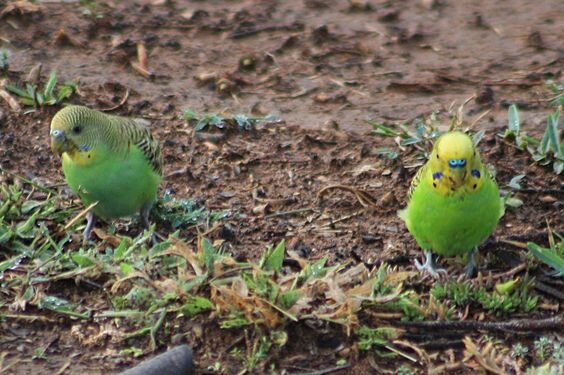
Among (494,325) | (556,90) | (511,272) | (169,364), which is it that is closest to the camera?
(169,364)

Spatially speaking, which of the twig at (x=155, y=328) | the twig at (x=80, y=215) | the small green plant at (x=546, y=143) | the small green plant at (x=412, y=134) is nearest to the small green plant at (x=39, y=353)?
the twig at (x=155, y=328)

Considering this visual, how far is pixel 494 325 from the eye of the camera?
5.31 metres

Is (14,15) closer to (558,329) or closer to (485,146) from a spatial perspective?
(485,146)

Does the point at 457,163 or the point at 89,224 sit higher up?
the point at 457,163

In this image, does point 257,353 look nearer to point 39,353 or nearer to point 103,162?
point 39,353

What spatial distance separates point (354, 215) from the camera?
262 inches

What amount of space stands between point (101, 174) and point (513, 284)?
7.24 feet

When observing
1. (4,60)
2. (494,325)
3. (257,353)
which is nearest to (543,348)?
(494,325)

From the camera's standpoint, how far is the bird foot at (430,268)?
231 inches

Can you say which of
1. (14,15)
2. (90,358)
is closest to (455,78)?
(14,15)

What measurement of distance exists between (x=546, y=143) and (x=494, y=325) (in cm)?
202

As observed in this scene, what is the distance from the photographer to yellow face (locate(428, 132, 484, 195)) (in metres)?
5.49

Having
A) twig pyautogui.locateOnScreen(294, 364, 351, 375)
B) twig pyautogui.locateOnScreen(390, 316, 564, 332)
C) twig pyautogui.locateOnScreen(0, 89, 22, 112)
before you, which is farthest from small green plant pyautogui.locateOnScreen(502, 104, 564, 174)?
twig pyautogui.locateOnScreen(0, 89, 22, 112)

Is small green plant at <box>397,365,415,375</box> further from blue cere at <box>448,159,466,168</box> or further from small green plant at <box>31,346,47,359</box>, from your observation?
small green plant at <box>31,346,47,359</box>
